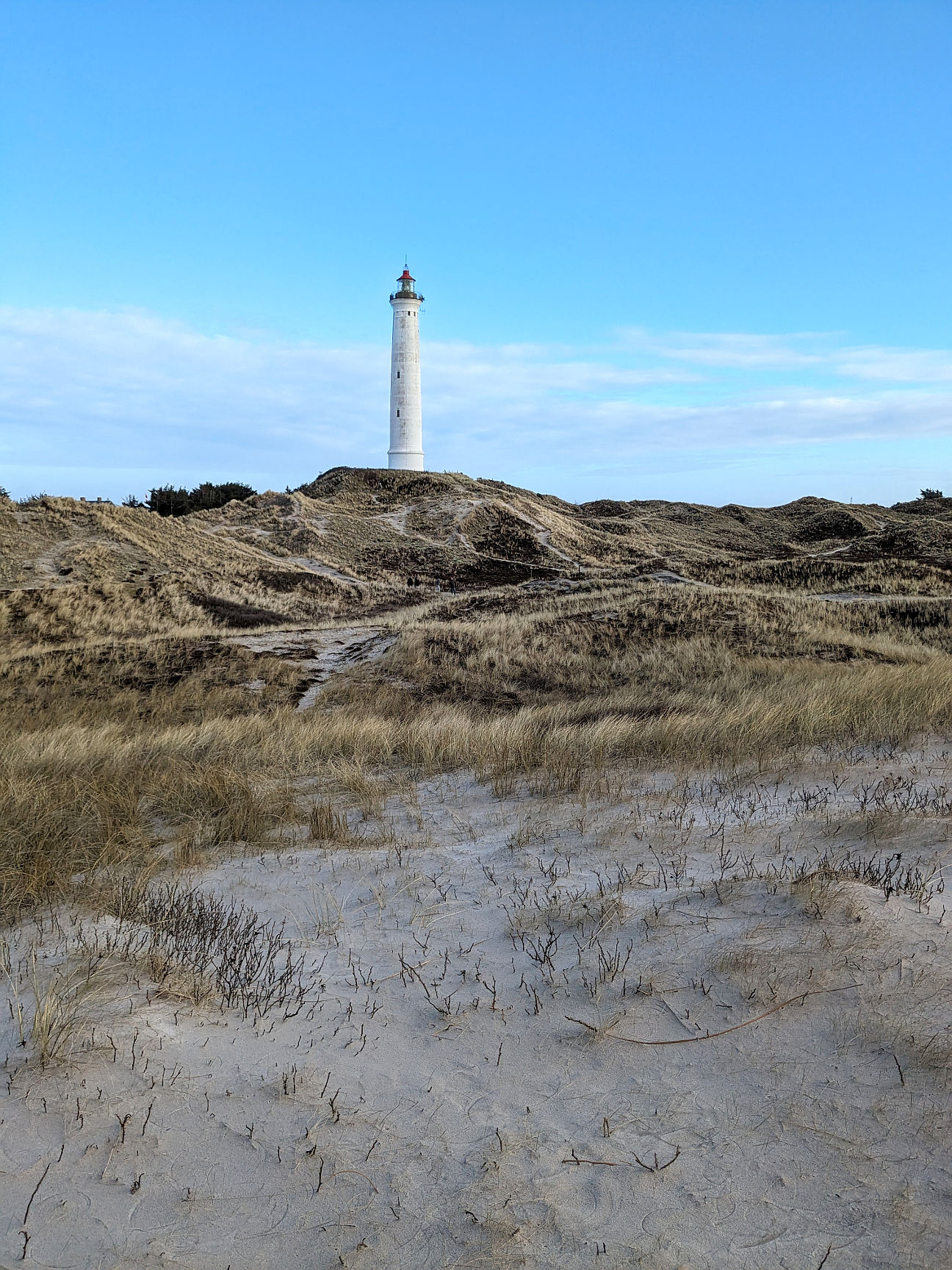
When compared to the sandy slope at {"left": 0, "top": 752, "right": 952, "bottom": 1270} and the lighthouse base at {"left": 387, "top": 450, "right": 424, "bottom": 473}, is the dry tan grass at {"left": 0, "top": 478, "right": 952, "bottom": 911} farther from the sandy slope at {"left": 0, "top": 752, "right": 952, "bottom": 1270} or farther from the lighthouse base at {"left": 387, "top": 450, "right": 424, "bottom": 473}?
the lighthouse base at {"left": 387, "top": 450, "right": 424, "bottom": 473}

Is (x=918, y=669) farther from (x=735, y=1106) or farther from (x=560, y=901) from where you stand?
(x=735, y=1106)

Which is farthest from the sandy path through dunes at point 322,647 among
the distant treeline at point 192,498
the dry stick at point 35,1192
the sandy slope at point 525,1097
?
the distant treeline at point 192,498

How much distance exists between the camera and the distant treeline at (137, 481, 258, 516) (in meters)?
54.4

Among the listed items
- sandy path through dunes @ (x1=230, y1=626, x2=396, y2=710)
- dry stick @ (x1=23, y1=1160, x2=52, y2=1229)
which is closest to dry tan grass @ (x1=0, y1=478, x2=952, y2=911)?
sandy path through dunes @ (x1=230, y1=626, x2=396, y2=710)

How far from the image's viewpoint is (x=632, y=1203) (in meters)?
2.29

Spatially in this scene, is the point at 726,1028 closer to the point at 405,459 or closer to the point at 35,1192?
the point at 35,1192

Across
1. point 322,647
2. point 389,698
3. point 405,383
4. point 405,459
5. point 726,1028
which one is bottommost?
point 389,698

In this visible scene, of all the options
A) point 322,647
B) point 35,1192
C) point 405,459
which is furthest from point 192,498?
point 35,1192

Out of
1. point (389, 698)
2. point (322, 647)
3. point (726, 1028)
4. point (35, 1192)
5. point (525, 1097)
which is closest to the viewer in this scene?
point (35, 1192)

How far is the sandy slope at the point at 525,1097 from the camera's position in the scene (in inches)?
87.4

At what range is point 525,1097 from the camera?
2777 mm

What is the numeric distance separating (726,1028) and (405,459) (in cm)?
6308

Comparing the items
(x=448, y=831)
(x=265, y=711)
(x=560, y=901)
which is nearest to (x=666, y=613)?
(x=265, y=711)

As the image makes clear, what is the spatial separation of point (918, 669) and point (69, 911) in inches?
448
